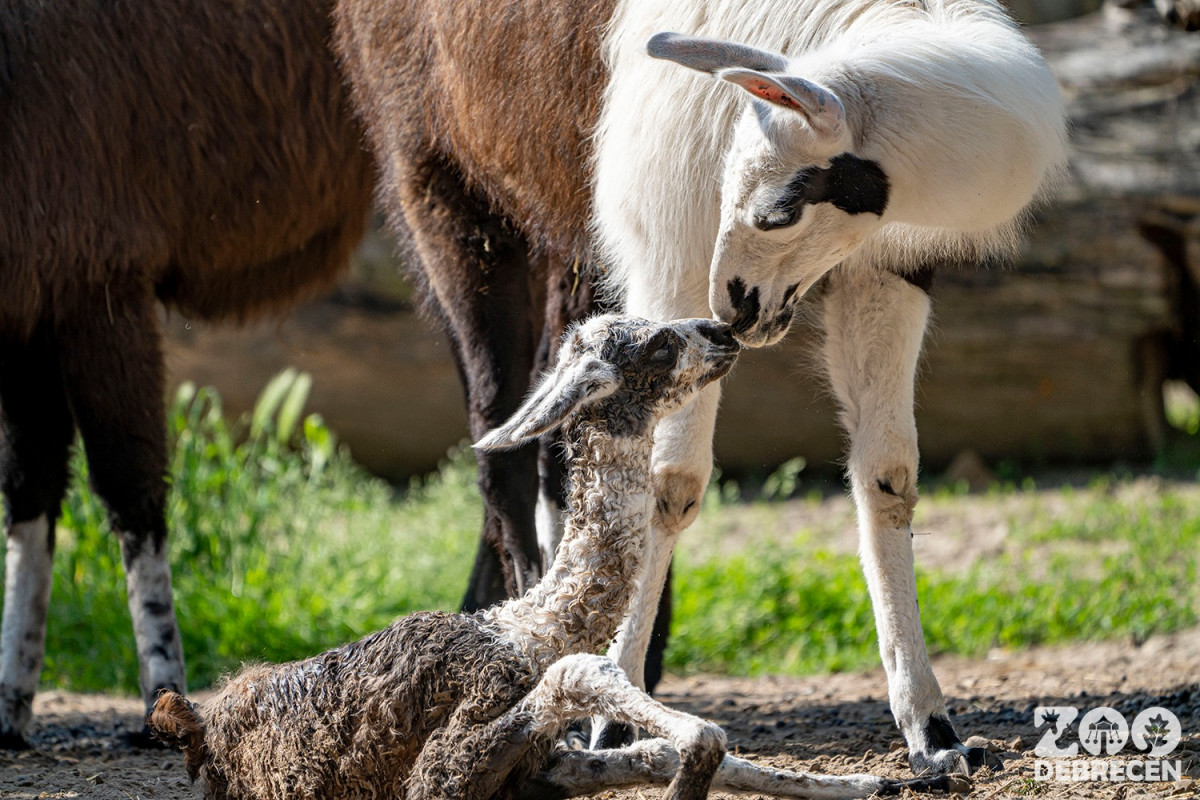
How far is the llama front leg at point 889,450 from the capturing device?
3.44m

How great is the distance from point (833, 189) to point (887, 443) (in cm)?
85

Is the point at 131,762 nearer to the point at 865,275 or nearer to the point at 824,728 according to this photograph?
the point at 824,728

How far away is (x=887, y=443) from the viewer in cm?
348

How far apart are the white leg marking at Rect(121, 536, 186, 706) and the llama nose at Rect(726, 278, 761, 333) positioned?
7.54ft

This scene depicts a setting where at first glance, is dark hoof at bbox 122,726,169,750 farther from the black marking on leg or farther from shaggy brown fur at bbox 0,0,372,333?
the black marking on leg

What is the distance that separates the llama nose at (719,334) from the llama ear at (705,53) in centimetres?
54

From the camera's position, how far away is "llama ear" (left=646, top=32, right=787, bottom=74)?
2.82m

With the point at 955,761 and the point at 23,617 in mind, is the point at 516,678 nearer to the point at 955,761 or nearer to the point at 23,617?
the point at 955,761

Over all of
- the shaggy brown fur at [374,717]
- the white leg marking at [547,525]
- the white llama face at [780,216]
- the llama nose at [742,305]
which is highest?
the white llama face at [780,216]

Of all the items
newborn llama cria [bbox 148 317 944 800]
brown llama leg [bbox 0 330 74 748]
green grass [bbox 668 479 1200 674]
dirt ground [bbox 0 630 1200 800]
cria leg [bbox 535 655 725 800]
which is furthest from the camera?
green grass [bbox 668 479 1200 674]

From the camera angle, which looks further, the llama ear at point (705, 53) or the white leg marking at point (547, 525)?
the white leg marking at point (547, 525)

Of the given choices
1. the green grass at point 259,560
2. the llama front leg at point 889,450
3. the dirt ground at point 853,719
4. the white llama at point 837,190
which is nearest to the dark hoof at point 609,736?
the white llama at point 837,190

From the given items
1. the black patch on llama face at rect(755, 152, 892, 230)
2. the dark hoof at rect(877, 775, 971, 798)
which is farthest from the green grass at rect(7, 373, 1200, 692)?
the black patch on llama face at rect(755, 152, 892, 230)

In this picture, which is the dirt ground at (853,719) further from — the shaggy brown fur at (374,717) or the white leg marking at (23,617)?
the shaggy brown fur at (374,717)
